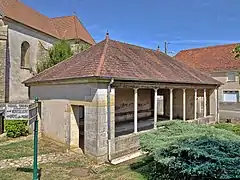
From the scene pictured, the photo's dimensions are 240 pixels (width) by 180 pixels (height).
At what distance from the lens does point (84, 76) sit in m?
→ 9.50

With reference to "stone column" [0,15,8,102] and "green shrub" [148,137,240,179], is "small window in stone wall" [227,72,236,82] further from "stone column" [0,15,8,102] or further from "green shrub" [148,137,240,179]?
"green shrub" [148,137,240,179]

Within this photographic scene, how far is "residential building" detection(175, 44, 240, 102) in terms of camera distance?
26.5 m

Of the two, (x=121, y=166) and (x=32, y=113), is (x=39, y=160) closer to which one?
(x=121, y=166)

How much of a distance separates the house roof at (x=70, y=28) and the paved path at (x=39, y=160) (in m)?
17.4

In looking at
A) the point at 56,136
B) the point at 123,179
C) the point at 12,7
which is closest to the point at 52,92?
the point at 56,136

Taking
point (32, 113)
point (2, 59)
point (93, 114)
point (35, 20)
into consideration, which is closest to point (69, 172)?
point (93, 114)

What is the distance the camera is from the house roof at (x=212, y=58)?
2698 centimetres

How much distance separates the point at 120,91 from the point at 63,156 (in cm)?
684

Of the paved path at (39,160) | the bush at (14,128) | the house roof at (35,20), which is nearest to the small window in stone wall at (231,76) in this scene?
the house roof at (35,20)

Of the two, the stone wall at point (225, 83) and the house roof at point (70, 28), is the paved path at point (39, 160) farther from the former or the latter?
the stone wall at point (225, 83)

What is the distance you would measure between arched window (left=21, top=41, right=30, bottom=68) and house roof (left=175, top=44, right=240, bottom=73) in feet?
63.9

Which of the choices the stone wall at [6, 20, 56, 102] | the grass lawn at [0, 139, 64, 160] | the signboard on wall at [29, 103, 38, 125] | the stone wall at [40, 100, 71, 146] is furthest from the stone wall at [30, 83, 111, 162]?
the stone wall at [6, 20, 56, 102]

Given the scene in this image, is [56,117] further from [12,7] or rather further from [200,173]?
[12,7]

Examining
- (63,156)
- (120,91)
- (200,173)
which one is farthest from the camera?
(120,91)
